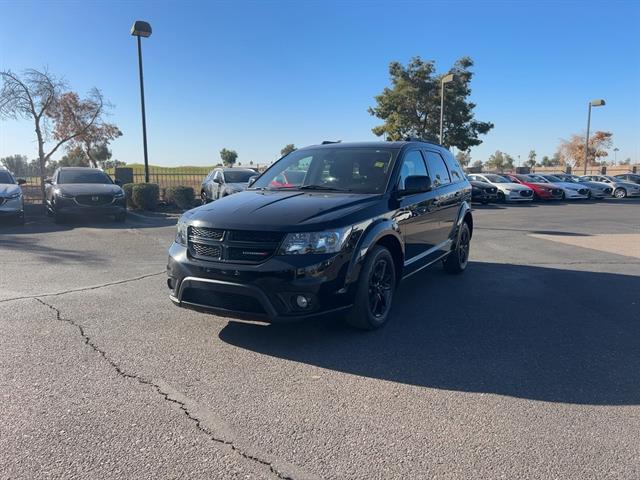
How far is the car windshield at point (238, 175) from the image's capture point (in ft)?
52.3

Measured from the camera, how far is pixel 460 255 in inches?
292

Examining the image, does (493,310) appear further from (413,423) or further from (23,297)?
(23,297)

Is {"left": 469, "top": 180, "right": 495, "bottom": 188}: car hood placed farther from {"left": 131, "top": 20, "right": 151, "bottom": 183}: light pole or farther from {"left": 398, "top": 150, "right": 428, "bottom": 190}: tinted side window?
{"left": 398, "top": 150, "right": 428, "bottom": 190}: tinted side window

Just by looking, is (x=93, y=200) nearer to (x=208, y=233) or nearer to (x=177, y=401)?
(x=208, y=233)

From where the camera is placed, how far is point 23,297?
229 inches

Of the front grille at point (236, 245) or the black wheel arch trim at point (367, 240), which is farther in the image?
the black wheel arch trim at point (367, 240)

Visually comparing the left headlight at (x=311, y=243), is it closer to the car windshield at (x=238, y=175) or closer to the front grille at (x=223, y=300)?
the front grille at (x=223, y=300)

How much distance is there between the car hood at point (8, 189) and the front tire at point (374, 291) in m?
11.4

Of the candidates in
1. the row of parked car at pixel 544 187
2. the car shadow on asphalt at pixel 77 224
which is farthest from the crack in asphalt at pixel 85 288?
the row of parked car at pixel 544 187

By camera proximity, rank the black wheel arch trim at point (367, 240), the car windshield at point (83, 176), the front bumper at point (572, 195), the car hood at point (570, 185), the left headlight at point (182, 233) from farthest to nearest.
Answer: the car hood at point (570, 185) → the front bumper at point (572, 195) → the car windshield at point (83, 176) → the left headlight at point (182, 233) → the black wheel arch trim at point (367, 240)

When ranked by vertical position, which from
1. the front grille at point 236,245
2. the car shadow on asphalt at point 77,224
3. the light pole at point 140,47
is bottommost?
the car shadow on asphalt at point 77,224

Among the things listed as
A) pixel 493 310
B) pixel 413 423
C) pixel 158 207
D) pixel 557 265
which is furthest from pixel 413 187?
pixel 158 207

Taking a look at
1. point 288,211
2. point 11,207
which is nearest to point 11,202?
point 11,207

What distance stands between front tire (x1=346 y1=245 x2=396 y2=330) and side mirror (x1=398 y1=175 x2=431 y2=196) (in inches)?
29.2
